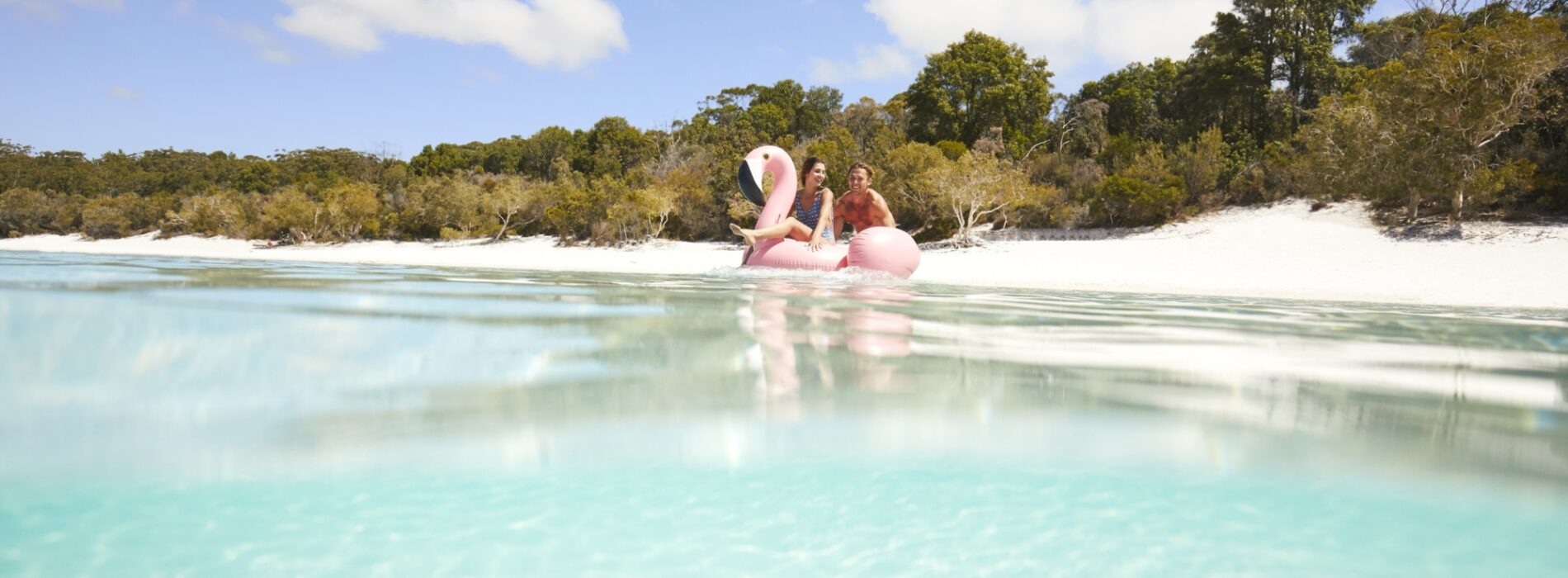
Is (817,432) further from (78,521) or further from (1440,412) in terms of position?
(1440,412)

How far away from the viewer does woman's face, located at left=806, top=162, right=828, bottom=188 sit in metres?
13.0

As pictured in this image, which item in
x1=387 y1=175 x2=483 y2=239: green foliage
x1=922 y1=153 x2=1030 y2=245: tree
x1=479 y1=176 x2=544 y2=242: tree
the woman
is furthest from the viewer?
x1=387 y1=175 x2=483 y2=239: green foliage

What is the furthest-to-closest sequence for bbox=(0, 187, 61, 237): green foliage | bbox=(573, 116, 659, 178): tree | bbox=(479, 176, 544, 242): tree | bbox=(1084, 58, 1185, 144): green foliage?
bbox=(573, 116, 659, 178): tree, bbox=(0, 187, 61, 237): green foliage, bbox=(1084, 58, 1185, 144): green foliage, bbox=(479, 176, 544, 242): tree

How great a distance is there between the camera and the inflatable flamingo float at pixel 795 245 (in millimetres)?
11812

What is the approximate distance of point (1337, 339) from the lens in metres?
5.02

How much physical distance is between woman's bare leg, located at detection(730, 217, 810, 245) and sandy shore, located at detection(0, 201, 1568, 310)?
256cm

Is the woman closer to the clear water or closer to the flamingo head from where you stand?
the flamingo head

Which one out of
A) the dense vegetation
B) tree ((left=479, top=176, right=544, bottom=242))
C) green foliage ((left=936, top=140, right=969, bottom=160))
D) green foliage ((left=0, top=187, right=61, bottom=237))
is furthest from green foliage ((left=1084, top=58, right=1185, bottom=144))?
green foliage ((left=0, top=187, right=61, bottom=237))

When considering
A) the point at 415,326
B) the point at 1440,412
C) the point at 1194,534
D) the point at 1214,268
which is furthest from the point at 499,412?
the point at 1214,268

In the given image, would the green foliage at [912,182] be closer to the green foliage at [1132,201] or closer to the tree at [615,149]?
the green foliage at [1132,201]

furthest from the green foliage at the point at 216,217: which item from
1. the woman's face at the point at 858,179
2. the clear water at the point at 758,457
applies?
the clear water at the point at 758,457

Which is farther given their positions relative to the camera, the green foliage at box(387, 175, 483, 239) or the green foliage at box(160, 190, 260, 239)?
the green foliage at box(160, 190, 260, 239)

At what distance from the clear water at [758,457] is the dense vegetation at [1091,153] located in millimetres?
18451

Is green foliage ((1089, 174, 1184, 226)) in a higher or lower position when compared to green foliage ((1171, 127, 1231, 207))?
lower
